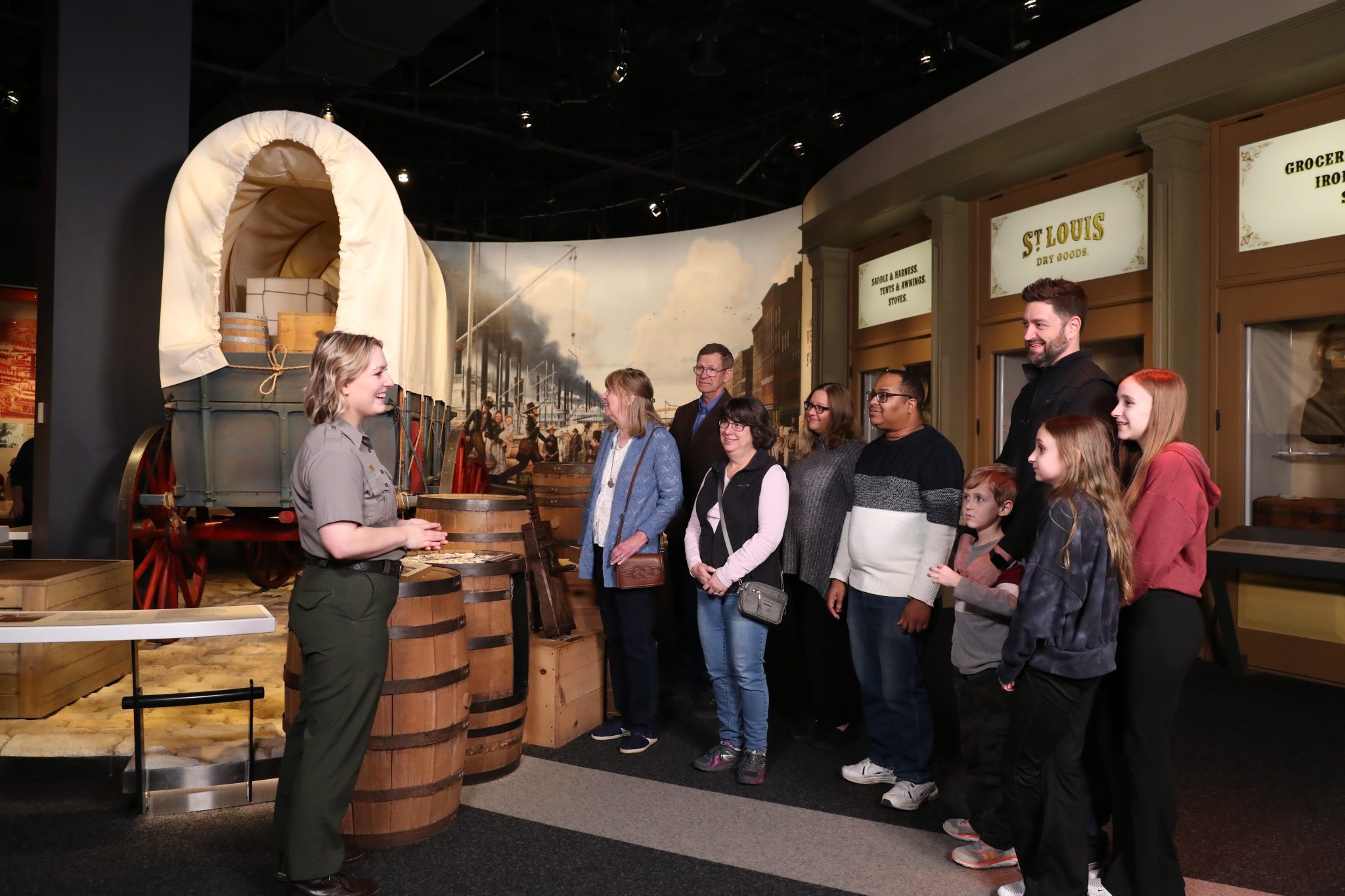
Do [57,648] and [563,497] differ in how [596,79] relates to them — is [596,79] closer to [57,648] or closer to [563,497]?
[563,497]

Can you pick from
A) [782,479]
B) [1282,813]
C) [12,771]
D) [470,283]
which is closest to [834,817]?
[782,479]

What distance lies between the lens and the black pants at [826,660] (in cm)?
395

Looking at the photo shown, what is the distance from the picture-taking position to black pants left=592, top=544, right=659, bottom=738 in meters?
3.82

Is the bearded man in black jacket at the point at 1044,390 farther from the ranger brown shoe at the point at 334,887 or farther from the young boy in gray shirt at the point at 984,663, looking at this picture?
the ranger brown shoe at the point at 334,887

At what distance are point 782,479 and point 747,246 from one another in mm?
8805

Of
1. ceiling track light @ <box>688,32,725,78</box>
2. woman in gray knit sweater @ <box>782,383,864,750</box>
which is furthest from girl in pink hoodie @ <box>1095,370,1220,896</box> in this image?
ceiling track light @ <box>688,32,725,78</box>

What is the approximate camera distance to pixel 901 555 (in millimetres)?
3189

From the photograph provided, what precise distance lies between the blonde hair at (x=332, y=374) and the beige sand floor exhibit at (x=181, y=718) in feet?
4.57

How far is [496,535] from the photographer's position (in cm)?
412

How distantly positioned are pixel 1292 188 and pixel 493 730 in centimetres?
522

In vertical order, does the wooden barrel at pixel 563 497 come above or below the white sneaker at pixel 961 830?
above

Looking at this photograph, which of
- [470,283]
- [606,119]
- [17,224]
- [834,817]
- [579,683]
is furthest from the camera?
[470,283]

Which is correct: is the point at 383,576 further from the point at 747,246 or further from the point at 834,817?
→ the point at 747,246

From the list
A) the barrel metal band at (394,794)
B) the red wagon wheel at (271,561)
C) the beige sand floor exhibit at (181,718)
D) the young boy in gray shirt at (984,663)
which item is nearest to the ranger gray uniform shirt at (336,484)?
the barrel metal band at (394,794)
